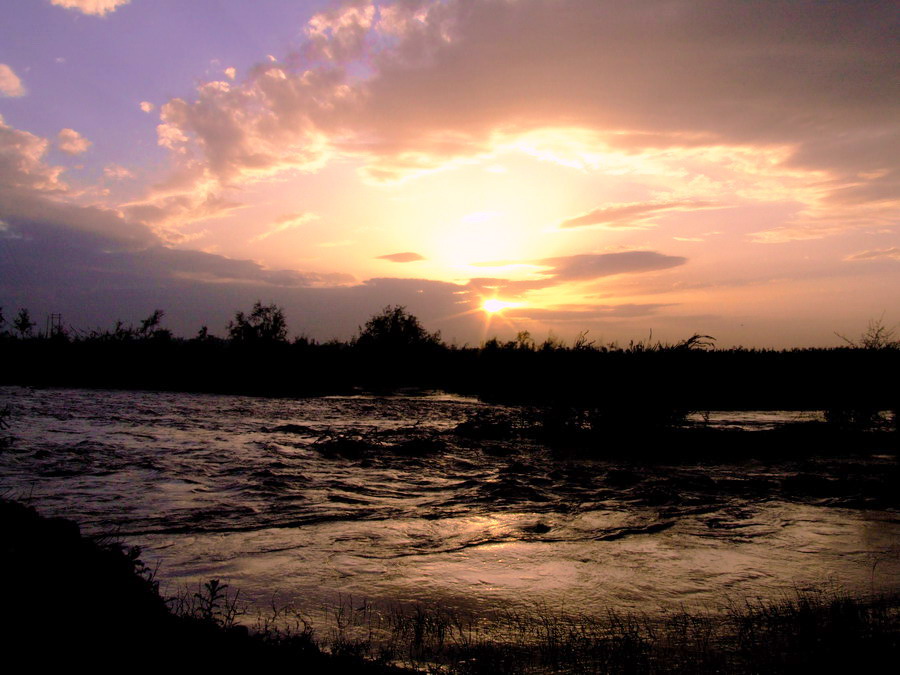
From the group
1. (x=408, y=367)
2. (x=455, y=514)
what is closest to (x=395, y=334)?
(x=408, y=367)

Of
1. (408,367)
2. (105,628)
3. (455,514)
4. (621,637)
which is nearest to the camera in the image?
(105,628)

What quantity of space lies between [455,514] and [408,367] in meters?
25.8

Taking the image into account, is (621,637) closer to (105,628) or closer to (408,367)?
(105,628)

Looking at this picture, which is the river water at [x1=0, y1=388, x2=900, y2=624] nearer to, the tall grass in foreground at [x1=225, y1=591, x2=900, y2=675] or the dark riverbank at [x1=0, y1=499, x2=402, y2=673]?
the tall grass in foreground at [x1=225, y1=591, x2=900, y2=675]

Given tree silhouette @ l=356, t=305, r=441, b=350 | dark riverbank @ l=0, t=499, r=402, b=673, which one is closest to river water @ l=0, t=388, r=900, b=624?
dark riverbank @ l=0, t=499, r=402, b=673

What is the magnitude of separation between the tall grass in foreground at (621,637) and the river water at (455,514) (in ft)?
1.02

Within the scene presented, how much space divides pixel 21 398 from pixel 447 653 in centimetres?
2212

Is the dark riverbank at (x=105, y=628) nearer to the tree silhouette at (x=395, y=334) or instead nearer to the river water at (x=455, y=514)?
the river water at (x=455, y=514)

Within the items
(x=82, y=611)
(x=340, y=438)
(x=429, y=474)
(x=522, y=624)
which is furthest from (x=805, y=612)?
(x=340, y=438)

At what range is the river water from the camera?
5770mm

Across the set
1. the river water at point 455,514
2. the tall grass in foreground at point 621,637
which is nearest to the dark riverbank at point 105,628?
the tall grass in foreground at point 621,637

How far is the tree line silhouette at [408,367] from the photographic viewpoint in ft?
76.3

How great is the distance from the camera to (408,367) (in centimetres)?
3416

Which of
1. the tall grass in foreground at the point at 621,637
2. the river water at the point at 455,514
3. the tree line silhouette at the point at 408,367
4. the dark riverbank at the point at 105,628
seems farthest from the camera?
the tree line silhouette at the point at 408,367
